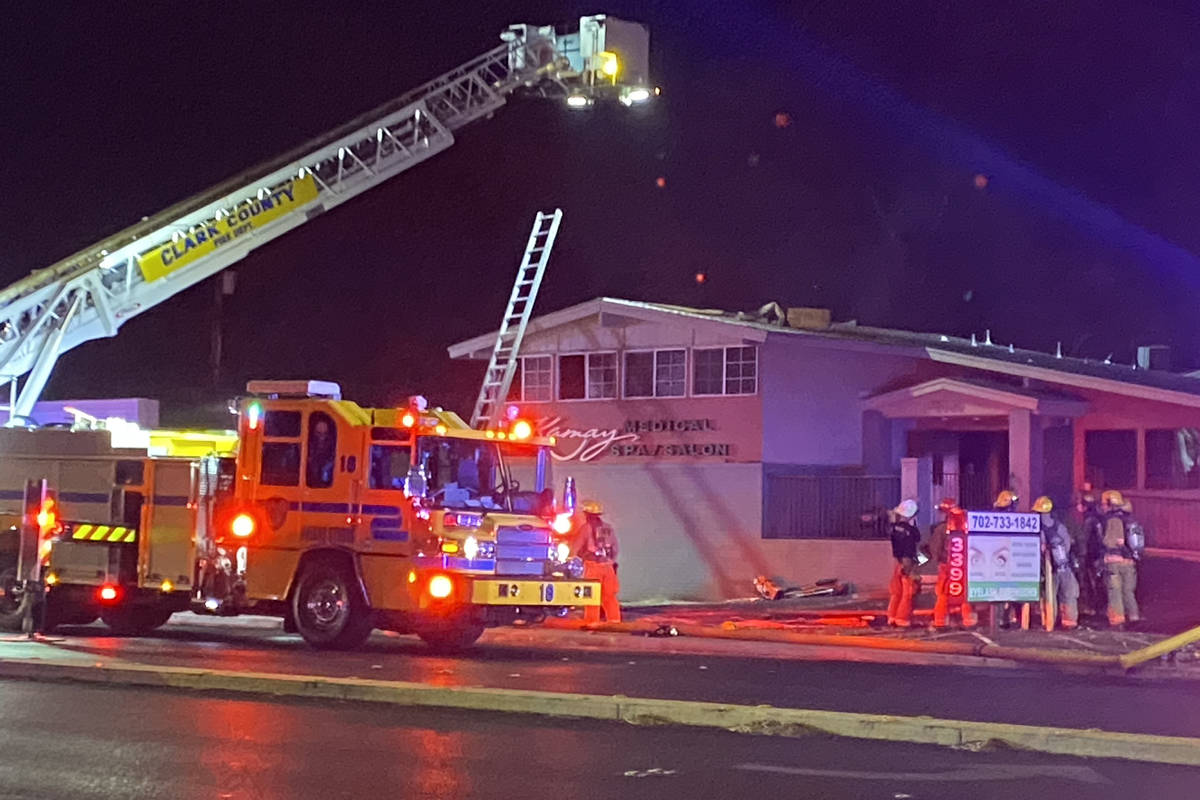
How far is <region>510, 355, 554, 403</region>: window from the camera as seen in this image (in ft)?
96.3

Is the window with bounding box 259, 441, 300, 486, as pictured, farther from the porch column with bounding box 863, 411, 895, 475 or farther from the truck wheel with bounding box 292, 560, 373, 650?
the porch column with bounding box 863, 411, 895, 475

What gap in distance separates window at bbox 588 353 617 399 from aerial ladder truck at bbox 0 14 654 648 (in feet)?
33.3

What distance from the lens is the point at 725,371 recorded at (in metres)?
27.0

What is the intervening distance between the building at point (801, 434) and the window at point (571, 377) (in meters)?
0.04

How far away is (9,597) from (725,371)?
13071 mm

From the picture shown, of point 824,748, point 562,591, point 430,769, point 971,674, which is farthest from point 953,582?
point 430,769

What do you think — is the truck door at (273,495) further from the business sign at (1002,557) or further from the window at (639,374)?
the window at (639,374)

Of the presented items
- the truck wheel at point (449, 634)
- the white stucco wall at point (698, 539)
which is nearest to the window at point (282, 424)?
the truck wheel at point (449, 634)

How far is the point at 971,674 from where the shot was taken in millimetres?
14992

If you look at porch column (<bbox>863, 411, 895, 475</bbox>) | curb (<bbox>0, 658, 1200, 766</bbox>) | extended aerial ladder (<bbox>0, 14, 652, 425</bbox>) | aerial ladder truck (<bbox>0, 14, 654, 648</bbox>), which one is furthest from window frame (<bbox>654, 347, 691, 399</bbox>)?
curb (<bbox>0, 658, 1200, 766</bbox>)

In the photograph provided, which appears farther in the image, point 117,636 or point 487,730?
point 117,636

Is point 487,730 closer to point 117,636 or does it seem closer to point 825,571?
point 117,636

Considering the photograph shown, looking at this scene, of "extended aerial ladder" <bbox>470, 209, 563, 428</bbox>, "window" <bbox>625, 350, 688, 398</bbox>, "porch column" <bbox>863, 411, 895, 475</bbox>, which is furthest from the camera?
"window" <bbox>625, 350, 688, 398</bbox>

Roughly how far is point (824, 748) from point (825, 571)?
49.9 feet
